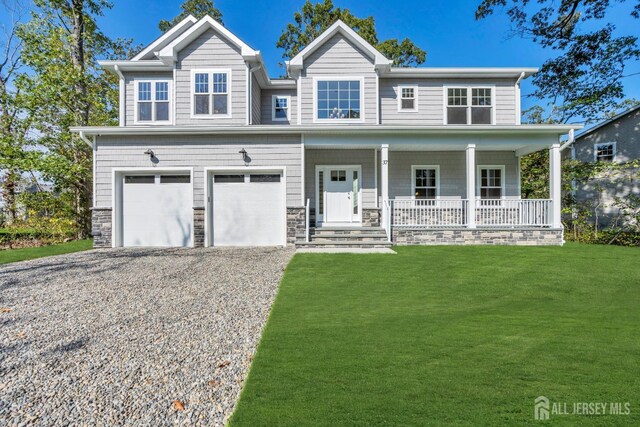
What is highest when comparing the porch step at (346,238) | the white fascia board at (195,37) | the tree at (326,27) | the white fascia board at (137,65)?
the tree at (326,27)

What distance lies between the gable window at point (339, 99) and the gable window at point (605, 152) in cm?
1174

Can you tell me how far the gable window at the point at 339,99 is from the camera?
39.4 ft

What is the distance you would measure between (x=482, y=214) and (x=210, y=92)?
10.5 m

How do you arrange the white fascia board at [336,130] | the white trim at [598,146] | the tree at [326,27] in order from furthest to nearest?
1. the tree at [326,27]
2. the white trim at [598,146]
3. the white fascia board at [336,130]

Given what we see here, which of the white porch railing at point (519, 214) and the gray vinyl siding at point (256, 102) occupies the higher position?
the gray vinyl siding at point (256, 102)

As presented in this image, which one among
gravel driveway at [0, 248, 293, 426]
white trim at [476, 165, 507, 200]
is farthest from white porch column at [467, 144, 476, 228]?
gravel driveway at [0, 248, 293, 426]

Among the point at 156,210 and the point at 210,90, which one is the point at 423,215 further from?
the point at 156,210

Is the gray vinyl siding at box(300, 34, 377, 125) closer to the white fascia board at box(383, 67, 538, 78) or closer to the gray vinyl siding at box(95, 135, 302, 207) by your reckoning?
the white fascia board at box(383, 67, 538, 78)

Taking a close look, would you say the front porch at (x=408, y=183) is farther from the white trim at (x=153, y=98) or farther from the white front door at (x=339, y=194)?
the white trim at (x=153, y=98)

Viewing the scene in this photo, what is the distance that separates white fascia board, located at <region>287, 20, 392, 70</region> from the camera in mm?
11703

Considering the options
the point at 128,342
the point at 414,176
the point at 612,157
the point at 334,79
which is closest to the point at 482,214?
the point at 414,176

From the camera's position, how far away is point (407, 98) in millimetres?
12781

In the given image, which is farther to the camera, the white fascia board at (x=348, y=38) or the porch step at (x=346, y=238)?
the white fascia board at (x=348, y=38)

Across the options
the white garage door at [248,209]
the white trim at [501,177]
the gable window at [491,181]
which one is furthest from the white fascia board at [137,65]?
the gable window at [491,181]
